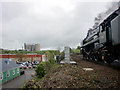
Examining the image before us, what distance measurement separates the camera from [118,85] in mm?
3285

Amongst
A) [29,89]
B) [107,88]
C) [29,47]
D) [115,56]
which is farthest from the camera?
[29,47]

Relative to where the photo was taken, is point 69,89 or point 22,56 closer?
point 69,89

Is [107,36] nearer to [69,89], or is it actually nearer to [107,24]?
[107,24]

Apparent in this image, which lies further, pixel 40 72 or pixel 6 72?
pixel 6 72

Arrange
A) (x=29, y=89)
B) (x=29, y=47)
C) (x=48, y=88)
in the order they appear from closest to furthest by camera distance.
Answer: (x=29, y=89)
(x=48, y=88)
(x=29, y=47)

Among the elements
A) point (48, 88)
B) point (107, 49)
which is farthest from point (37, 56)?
point (48, 88)

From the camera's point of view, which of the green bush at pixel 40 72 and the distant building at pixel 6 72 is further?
the distant building at pixel 6 72

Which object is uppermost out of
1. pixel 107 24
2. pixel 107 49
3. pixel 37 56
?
pixel 107 24

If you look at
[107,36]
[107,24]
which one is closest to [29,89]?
[107,36]

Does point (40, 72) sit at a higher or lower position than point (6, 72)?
higher

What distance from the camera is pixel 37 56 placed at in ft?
136

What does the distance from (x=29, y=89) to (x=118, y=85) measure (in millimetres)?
2339

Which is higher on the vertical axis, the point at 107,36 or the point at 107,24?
the point at 107,24

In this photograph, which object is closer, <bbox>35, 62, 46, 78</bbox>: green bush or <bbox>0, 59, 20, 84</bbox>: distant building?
<bbox>35, 62, 46, 78</bbox>: green bush
